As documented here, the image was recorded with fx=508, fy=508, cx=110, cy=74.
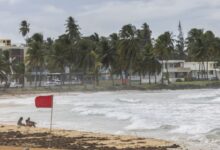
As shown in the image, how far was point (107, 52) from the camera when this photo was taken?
8931 cm

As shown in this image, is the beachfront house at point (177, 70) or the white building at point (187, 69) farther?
the beachfront house at point (177, 70)

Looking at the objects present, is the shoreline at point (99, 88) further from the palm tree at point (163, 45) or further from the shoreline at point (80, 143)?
the shoreline at point (80, 143)

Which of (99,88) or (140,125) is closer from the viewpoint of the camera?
(140,125)

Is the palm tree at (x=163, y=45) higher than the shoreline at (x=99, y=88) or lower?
higher

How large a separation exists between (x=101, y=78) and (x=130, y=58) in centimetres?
1563

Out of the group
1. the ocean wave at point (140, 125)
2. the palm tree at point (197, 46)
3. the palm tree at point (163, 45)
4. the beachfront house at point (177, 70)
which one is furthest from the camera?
the beachfront house at point (177, 70)

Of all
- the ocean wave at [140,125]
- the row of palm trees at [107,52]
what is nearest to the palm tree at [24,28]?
the row of palm trees at [107,52]

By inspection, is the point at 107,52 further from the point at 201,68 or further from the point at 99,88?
the point at 201,68

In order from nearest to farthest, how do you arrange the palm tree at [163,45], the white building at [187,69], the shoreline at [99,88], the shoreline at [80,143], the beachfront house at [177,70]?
the shoreline at [80,143]
the shoreline at [99,88]
the palm tree at [163,45]
the white building at [187,69]
the beachfront house at [177,70]

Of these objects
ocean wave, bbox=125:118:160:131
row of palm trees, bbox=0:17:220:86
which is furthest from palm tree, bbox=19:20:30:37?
ocean wave, bbox=125:118:160:131

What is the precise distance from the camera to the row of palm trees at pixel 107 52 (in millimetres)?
86875

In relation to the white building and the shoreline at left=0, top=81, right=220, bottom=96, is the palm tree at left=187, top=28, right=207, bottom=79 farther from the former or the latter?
the white building

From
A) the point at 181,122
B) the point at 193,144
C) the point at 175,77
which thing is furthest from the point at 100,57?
the point at 193,144

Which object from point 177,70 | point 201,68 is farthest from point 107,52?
point 201,68
